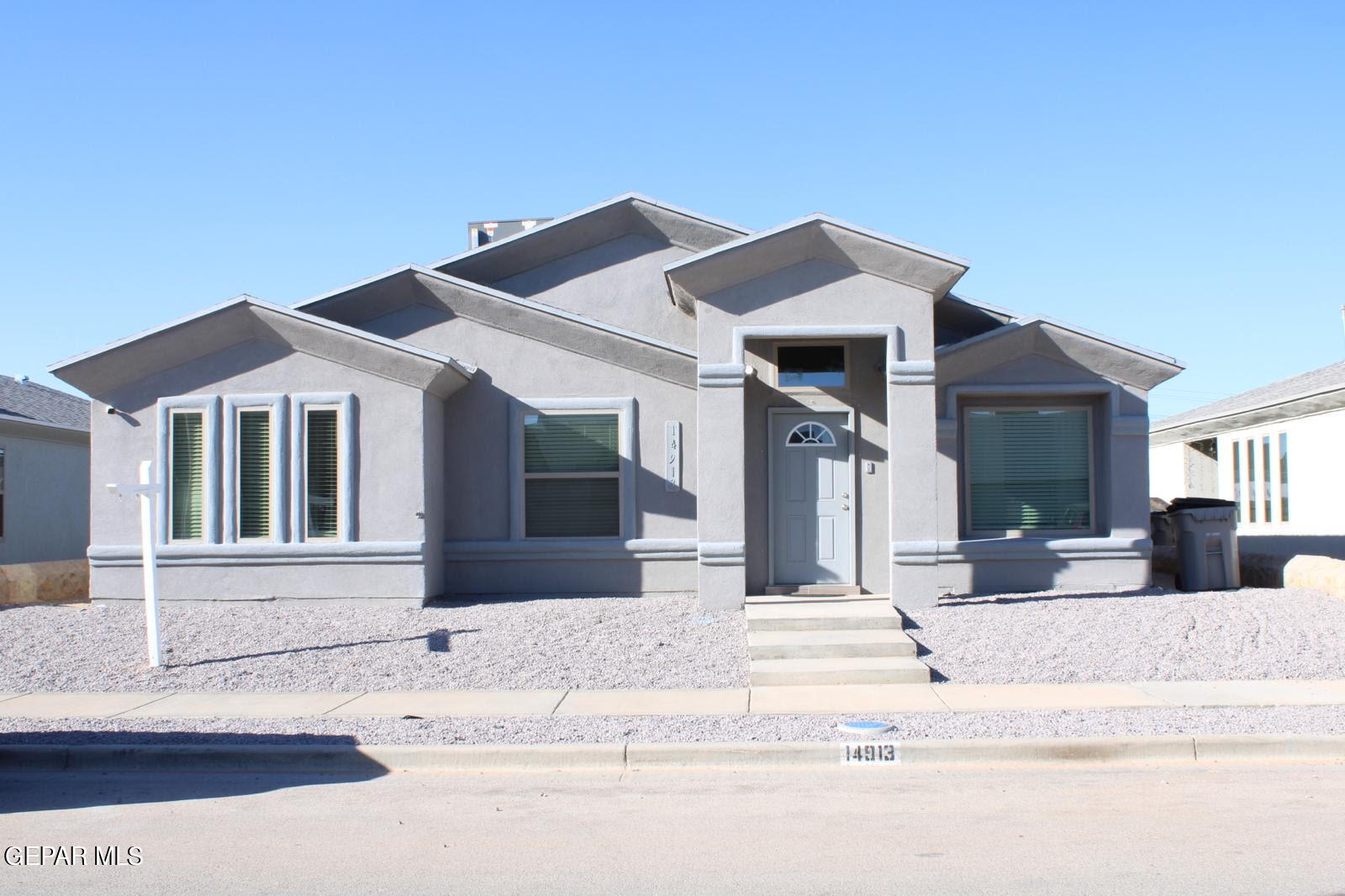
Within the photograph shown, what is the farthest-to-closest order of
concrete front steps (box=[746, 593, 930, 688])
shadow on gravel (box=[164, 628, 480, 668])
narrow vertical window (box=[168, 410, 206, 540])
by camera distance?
narrow vertical window (box=[168, 410, 206, 540]), shadow on gravel (box=[164, 628, 480, 668]), concrete front steps (box=[746, 593, 930, 688])

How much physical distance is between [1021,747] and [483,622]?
5.92 meters

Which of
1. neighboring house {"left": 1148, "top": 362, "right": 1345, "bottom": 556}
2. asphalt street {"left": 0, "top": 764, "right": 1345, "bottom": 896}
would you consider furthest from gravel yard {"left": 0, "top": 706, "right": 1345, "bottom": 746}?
neighboring house {"left": 1148, "top": 362, "right": 1345, "bottom": 556}

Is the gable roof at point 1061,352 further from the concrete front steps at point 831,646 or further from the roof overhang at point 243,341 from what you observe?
the roof overhang at point 243,341

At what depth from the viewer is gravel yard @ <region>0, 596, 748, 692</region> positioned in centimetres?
995

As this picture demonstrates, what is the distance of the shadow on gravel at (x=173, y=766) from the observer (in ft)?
23.6

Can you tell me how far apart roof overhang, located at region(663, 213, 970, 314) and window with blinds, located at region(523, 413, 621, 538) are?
2193mm

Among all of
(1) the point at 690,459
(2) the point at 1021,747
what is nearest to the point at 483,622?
Answer: (1) the point at 690,459

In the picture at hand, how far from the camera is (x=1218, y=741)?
7539 millimetres

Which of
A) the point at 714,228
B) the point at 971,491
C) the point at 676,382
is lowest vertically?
the point at 971,491

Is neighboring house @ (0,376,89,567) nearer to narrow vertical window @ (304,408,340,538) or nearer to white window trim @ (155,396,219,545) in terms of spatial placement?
white window trim @ (155,396,219,545)

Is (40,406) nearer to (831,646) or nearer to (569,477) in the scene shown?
(569,477)

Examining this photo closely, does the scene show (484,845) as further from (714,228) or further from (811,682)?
(714,228)

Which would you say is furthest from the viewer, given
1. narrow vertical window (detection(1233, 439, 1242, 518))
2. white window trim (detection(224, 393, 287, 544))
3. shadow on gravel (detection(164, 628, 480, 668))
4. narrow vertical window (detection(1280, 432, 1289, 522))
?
narrow vertical window (detection(1233, 439, 1242, 518))

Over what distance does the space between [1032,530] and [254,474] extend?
911 cm
